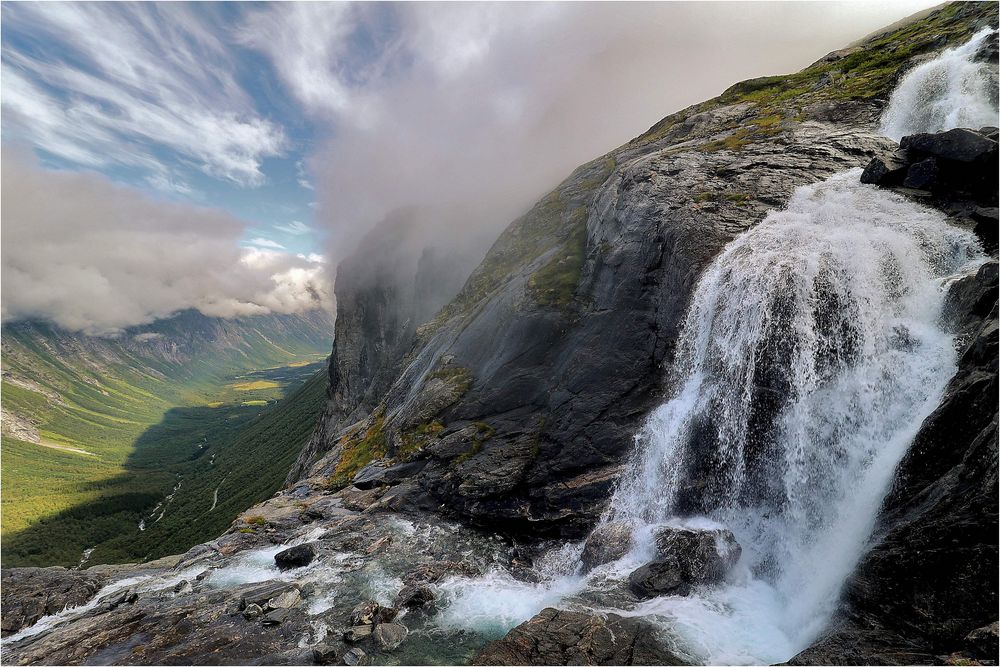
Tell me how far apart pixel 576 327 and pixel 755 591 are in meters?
31.0

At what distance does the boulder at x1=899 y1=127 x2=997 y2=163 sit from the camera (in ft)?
122

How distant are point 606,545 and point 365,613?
60.9ft

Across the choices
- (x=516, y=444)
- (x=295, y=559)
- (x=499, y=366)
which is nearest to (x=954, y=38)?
(x=499, y=366)

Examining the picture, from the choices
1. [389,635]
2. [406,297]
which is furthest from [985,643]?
[406,297]

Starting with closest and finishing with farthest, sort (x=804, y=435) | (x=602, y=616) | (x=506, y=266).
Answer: (x=602, y=616) → (x=804, y=435) → (x=506, y=266)

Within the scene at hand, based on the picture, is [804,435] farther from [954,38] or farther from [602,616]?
[954,38]

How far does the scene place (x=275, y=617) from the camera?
2942 centimetres

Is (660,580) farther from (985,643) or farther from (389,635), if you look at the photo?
(389,635)

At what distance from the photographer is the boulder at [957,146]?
37.1 metres

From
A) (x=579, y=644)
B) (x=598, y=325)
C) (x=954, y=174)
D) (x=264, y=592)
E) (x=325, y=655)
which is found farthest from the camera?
(x=598, y=325)

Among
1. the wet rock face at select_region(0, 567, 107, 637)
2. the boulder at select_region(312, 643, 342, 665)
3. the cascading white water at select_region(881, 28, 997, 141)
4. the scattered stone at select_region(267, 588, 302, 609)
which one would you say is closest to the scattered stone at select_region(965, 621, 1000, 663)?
the boulder at select_region(312, 643, 342, 665)

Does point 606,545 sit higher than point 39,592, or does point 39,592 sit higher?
point 39,592

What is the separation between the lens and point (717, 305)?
133 ft

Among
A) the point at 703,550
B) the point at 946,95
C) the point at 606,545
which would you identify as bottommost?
the point at 606,545
